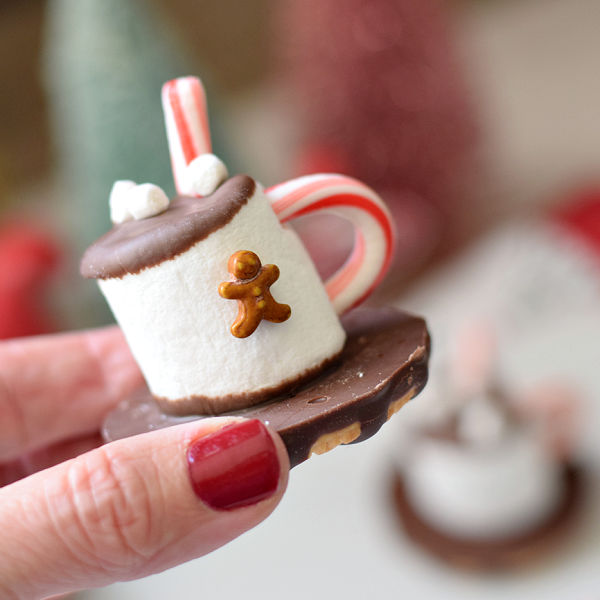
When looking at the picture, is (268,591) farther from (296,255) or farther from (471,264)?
(471,264)

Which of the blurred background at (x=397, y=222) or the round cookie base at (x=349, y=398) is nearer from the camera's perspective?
the round cookie base at (x=349, y=398)

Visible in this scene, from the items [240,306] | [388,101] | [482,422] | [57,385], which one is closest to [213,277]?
[240,306]

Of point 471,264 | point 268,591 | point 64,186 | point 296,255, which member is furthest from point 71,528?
point 64,186

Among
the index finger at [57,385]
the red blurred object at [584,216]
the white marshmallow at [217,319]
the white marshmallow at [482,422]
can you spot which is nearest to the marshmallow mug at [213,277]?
the white marshmallow at [217,319]

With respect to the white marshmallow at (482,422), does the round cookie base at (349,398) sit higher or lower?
higher

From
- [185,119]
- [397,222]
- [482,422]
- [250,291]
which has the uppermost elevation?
[185,119]

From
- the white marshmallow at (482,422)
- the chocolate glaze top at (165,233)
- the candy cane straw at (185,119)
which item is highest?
the candy cane straw at (185,119)

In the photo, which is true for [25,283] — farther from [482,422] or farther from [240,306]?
[240,306]

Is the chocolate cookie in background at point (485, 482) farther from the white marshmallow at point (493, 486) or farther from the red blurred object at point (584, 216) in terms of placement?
the red blurred object at point (584, 216)

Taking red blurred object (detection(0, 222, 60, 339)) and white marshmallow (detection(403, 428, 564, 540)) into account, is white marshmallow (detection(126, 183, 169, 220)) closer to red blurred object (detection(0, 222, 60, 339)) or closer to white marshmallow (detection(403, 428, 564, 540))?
white marshmallow (detection(403, 428, 564, 540))
